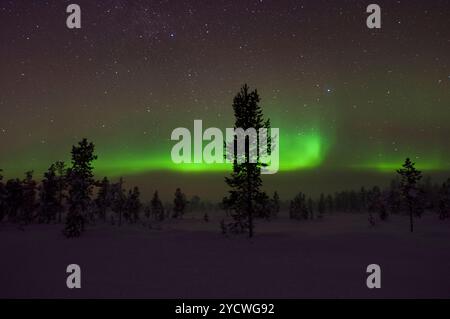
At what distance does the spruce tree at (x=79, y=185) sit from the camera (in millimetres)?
29500

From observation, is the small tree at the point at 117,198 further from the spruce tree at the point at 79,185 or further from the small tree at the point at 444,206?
the small tree at the point at 444,206

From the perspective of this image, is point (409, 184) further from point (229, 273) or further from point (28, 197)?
point (28, 197)

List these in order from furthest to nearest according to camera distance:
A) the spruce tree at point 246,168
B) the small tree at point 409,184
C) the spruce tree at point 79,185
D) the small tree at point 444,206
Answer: the small tree at point 444,206, the small tree at point 409,184, the spruce tree at point 79,185, the spruce tree at point 246,168

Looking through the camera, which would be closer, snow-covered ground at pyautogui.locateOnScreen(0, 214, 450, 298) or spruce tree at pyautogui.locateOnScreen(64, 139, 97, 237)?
snow-covered ground at pyautogui.locateOnScreen(0, 214, 450, 298)

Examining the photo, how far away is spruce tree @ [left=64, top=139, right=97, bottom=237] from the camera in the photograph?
29.5 metres

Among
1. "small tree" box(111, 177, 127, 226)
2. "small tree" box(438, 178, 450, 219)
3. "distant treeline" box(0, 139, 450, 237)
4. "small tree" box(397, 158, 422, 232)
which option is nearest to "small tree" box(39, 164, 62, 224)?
"distant treeline" box(0, 139, 450, 237)

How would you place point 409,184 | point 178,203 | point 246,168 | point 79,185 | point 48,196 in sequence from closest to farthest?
point 246,168
point 79,185
point 409,184
point 48,196
point 178,203

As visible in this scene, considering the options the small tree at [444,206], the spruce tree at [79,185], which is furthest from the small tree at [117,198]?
the small tree at [444,206]

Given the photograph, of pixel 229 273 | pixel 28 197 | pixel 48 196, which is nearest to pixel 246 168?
pixel 229 273

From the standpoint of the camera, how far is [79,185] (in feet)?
102

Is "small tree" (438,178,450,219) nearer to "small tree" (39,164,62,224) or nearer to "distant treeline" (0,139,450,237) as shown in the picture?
"distant treeline" (0,139,450,237)
